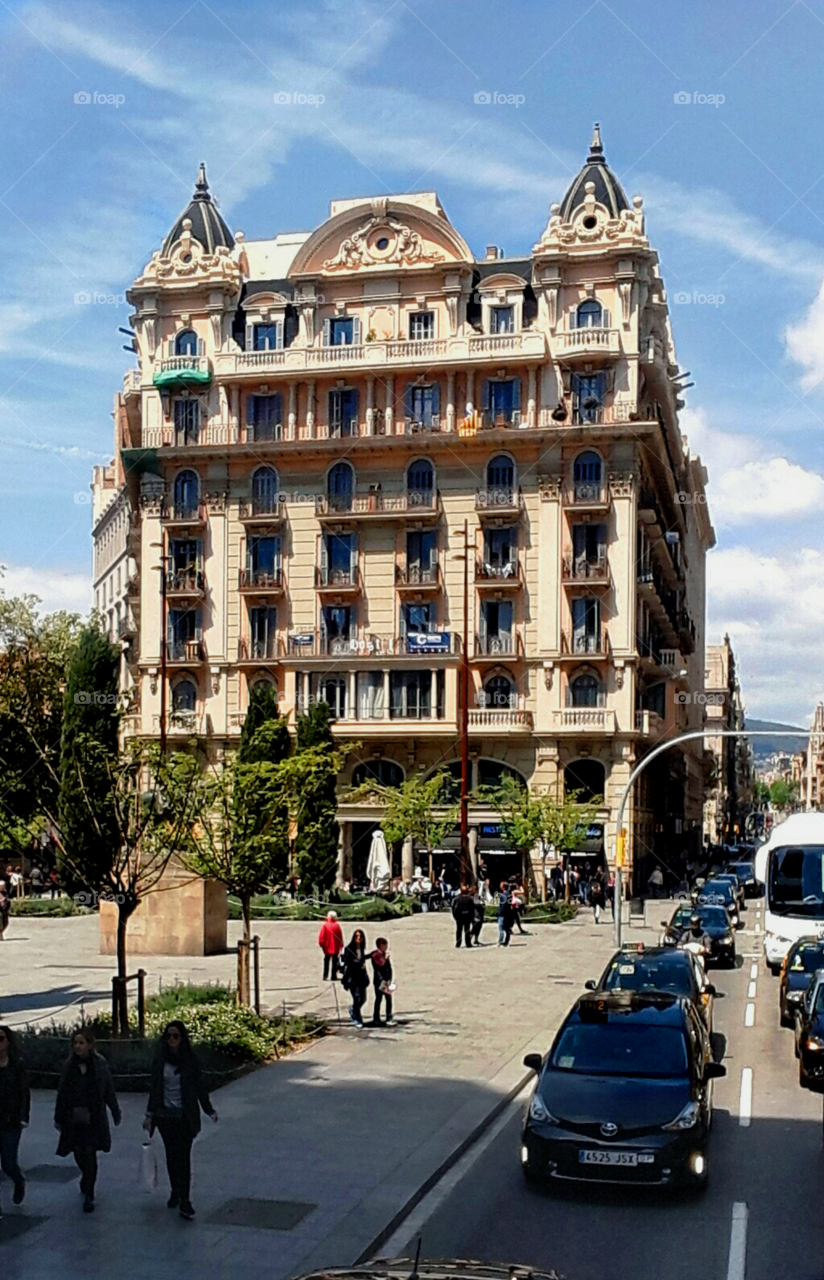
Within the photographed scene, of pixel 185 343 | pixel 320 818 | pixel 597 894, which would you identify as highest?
pixel 185 343

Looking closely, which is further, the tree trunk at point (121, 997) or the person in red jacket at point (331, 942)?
the person in red jacket at point (331, 942)

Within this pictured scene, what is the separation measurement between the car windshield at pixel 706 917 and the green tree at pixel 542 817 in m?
17.0

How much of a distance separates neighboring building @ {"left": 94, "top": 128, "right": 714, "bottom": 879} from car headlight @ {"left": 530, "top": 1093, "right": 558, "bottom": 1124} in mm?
44671

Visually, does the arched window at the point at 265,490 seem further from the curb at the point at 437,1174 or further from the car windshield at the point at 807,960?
the curb at the point at 437,1174

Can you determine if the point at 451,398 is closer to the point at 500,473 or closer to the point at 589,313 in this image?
the point at 500,473

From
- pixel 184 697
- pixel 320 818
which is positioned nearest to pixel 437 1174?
pixel 320 818

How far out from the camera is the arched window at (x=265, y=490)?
204 ft

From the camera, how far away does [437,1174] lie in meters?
13.4

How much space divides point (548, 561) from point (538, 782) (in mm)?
8792

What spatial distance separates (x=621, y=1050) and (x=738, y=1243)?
281cm

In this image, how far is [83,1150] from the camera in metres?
11.7

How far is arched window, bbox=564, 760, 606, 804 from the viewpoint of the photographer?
5834 cm

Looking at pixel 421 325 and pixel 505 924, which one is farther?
pixel 421 325

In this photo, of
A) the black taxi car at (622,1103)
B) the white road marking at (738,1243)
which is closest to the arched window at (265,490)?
the black taxi car at (622,1103)
